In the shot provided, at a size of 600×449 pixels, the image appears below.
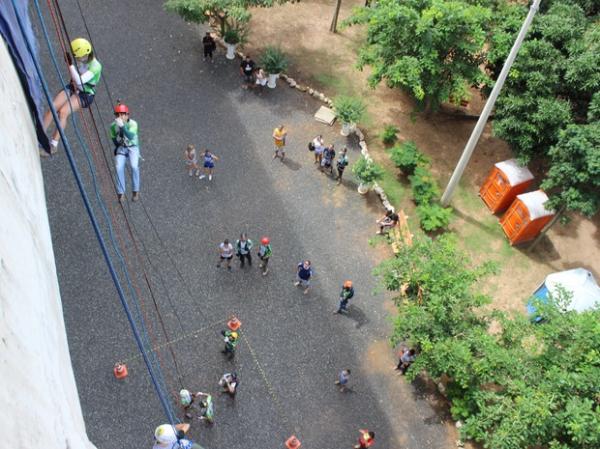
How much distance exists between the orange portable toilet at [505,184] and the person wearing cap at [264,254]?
7581mm

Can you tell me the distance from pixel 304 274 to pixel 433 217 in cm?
490

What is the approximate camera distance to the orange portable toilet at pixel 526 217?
17109 mm

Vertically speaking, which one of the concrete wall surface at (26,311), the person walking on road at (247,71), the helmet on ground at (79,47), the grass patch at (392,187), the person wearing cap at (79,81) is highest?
the concrete wall surface at (26,311)

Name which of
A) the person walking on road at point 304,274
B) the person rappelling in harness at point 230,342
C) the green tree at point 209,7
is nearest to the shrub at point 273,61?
the green tree at point 209,7

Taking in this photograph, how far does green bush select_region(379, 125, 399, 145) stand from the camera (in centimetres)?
1958

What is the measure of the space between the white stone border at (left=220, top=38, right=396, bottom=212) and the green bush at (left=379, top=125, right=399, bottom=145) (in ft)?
2.21

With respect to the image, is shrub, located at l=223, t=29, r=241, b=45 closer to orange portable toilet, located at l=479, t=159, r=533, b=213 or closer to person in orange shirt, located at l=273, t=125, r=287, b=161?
person in orange shirt, located at l=273, t=125, r=287, b=161

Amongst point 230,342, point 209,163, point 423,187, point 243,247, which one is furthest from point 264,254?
point 423,187

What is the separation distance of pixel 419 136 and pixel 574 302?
7.69 metres

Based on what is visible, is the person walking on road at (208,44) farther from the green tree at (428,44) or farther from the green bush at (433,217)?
the green bush at (433,217)

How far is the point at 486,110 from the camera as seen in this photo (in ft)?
51.0

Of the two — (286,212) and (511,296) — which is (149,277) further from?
(511,296)

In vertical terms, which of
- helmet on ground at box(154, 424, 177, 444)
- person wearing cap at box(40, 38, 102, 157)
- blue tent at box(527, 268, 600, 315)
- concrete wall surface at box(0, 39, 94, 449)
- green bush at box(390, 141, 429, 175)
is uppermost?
concrete wall surface at box(0, 39, 94, 449)

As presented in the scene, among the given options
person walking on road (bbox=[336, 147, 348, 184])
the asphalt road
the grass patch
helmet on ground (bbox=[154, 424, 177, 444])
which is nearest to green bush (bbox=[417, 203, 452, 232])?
the grass patch
